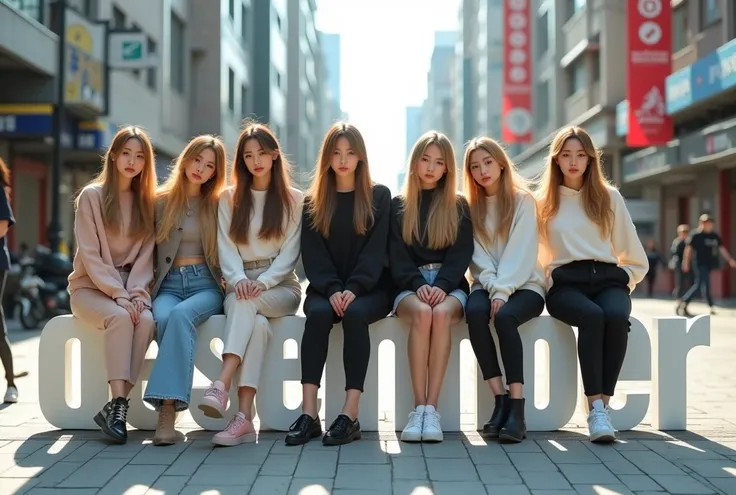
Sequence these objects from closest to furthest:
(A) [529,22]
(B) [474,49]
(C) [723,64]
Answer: (C) [723,64], (A) [529,22], (B) [474,49]

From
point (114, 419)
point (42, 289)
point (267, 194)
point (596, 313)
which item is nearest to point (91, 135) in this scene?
point (42, 289)

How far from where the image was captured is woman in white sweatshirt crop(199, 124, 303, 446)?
5375 mm

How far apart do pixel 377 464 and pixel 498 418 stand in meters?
0.93

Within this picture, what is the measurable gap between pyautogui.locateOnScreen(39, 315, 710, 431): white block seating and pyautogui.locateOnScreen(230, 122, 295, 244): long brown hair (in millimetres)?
562

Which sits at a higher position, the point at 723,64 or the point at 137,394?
the point at 723,64

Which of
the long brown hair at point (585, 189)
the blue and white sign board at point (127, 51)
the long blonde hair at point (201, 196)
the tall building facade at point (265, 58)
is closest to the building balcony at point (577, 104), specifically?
the tall building facade at point (265, 58)

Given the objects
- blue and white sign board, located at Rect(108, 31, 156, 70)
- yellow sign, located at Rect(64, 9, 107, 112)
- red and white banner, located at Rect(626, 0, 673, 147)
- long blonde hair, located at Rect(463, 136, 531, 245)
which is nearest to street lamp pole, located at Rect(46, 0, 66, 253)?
yellow sign, located at Rect(64, 9, 107, 112)

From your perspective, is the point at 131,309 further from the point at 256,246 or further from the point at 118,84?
the point at 118,84

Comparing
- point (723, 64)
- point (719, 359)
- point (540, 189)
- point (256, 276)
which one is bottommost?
point (719, 359)

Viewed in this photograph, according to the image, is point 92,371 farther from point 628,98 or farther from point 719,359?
point 628,98

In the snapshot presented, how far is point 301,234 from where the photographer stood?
18.9 ft

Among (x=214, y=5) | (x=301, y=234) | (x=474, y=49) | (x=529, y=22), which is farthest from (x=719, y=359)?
(x=474, y=49)

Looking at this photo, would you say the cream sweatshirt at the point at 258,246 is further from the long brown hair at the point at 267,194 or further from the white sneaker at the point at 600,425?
the white sneaker at the point at 600,425

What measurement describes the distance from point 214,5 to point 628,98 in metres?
15.4
